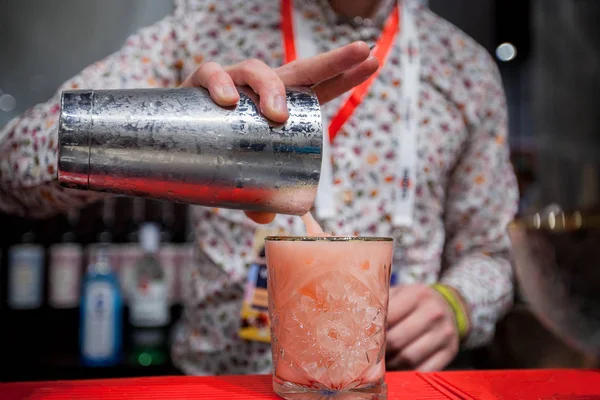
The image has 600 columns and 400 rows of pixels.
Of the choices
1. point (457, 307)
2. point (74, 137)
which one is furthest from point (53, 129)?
point (457, 307)

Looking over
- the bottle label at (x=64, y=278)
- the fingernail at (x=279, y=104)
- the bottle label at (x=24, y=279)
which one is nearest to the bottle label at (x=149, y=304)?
the bottle label at (x=64, y=278)

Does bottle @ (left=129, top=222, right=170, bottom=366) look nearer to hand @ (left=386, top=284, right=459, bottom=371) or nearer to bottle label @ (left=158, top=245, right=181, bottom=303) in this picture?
bottle label @ (left=158, top=245, right=181, bottom=303)

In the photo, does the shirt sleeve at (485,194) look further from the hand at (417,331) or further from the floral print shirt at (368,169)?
the hand at (417,331)

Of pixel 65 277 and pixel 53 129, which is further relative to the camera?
pixel 65 277

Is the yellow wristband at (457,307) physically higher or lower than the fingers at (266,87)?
lower

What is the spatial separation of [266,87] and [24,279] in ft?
7.73

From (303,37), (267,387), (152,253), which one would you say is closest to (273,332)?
(267,387)

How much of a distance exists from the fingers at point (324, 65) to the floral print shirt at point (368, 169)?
552mm

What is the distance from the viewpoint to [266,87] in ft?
2.67

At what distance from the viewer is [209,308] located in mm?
1492

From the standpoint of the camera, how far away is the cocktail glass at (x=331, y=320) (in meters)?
0.77

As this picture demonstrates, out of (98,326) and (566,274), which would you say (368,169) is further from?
(98,326)

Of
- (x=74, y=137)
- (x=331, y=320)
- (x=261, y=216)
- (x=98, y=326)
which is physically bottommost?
(x=98, y=326)

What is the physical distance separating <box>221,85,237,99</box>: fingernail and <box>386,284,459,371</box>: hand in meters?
0.59
